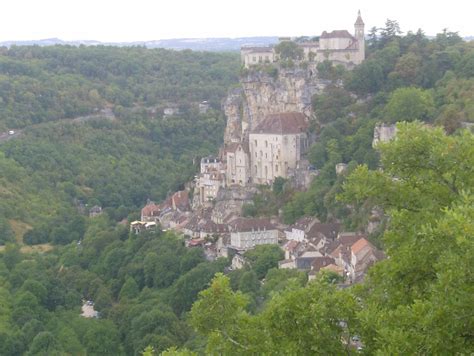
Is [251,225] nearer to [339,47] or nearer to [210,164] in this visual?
[210,164]

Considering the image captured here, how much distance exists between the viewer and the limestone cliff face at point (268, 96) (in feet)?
213

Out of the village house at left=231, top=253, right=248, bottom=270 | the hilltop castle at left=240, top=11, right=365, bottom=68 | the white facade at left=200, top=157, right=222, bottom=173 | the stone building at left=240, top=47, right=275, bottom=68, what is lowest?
the village house at left=231, top=253, right=248, bottom=270

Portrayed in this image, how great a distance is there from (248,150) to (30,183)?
107 feet

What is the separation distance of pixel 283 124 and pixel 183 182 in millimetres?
14661

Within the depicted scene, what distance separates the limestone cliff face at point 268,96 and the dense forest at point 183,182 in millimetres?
1281

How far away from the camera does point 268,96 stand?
2665 inches

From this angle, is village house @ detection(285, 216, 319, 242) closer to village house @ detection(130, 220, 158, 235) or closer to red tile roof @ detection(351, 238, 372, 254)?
red tile roof @ detection(351, 238, 372, 254)

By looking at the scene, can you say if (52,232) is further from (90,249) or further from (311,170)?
(311,170)

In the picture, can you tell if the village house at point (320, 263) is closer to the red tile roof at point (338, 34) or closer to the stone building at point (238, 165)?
the stone building at point (238, 165)

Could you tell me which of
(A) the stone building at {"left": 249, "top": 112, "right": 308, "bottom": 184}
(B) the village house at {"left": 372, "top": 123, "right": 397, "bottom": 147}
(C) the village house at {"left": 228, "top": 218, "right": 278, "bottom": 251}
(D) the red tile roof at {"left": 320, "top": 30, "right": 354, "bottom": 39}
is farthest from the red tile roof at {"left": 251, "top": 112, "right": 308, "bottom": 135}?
(D) the red tile roof at {"left": 320, "top": 30, "right": 354, "bottom": 39}

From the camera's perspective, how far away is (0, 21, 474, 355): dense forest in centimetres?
1530

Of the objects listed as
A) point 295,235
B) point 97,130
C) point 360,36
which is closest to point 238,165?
point 295,235

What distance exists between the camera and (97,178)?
9312 centimetres

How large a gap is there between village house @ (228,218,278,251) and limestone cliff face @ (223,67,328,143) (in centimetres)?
1285
